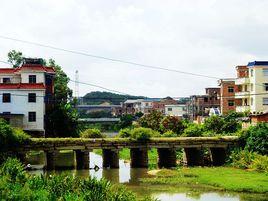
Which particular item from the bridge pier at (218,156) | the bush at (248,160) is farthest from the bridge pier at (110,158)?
the bush at (248,160)

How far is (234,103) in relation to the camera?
90500 millimetres

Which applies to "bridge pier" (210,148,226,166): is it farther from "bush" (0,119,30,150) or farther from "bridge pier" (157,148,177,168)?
"bush" (0,119,30,150)

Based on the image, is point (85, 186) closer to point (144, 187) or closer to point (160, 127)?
point (144, 187)

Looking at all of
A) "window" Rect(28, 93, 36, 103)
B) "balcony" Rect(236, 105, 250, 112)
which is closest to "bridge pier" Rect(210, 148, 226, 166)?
"window" Rect(28, 93, 36, 103)

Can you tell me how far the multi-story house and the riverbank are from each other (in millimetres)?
29272

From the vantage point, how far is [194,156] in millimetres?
58250

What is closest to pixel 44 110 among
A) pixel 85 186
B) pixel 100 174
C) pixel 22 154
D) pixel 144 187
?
pixel 22 154

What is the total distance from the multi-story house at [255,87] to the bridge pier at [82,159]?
31677 millimetres

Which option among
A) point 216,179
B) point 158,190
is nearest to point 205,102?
point 216,179

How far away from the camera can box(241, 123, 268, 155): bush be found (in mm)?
52531

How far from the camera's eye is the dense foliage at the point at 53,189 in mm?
25828

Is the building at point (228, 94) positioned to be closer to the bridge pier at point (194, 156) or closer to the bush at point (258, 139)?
the bridge pier at point (194, 156)

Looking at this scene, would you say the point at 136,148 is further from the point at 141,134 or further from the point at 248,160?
the point at 248,160

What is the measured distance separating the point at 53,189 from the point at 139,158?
27.7 m
